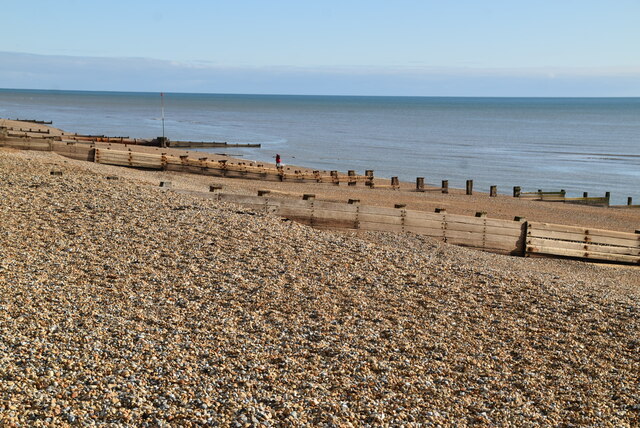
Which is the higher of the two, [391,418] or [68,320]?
[68,320]

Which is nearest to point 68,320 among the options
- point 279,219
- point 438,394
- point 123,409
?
point 123,409

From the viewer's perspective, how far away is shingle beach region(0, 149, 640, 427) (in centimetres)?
748

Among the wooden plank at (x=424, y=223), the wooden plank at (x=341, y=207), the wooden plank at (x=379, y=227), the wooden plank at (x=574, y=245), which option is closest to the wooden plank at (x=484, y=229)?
the wooden plank at (x=424, y=223)

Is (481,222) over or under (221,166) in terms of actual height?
under

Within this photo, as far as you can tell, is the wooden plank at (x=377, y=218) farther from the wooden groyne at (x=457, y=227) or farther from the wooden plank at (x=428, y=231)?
the wooden plank at (x=428, y=231)

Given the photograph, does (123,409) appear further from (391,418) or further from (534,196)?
(534,196)

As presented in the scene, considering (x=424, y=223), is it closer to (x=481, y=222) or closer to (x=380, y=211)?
(x=380, y=211)

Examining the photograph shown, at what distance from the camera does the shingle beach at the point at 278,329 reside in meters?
7.48

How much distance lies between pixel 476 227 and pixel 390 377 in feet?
32.1

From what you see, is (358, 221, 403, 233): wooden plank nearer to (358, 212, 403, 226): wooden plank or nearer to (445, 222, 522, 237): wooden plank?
(358, 212, 403, 226): wooden plank

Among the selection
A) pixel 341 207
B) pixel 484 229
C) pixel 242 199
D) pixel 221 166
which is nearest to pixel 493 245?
pixel 484 229

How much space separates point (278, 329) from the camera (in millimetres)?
9711

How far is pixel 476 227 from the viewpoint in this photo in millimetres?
17578

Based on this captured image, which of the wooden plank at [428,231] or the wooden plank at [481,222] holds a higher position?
the wooden plank at [481,222]
